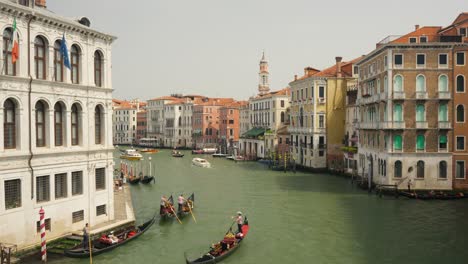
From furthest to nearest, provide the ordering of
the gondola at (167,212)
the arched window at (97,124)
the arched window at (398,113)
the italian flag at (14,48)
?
the arched window at (398,113), the gondola at (167,212), the arched window at (97,124), the italian flag at (14,48)

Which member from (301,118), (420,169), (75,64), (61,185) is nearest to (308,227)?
(61,185)

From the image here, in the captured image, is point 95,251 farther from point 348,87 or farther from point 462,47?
point 348,87

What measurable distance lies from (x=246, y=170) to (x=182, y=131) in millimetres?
38549

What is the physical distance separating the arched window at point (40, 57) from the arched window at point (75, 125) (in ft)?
5.32

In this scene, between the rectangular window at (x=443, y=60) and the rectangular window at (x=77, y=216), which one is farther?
the rectangular window at (x=443, y=60)

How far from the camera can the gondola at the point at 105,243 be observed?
44.7ft

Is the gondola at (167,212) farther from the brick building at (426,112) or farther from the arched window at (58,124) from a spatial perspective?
the brick building at (426,112)

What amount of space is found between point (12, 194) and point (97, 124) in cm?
403

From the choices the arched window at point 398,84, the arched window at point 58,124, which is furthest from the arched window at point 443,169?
the arched window at point 58,124

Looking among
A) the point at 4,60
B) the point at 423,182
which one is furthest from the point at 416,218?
the point at 4,60

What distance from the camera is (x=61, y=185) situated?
1459 centimetres

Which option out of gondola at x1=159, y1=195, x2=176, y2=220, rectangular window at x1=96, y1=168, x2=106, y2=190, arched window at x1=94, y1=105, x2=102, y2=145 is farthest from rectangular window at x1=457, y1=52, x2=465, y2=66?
rectangular window at x1=96, y1=168, x2=106, y2=190

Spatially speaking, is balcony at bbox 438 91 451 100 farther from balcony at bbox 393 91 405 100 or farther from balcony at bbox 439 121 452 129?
balcony at bbox 393 91 405 100

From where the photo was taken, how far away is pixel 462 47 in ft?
81.7
